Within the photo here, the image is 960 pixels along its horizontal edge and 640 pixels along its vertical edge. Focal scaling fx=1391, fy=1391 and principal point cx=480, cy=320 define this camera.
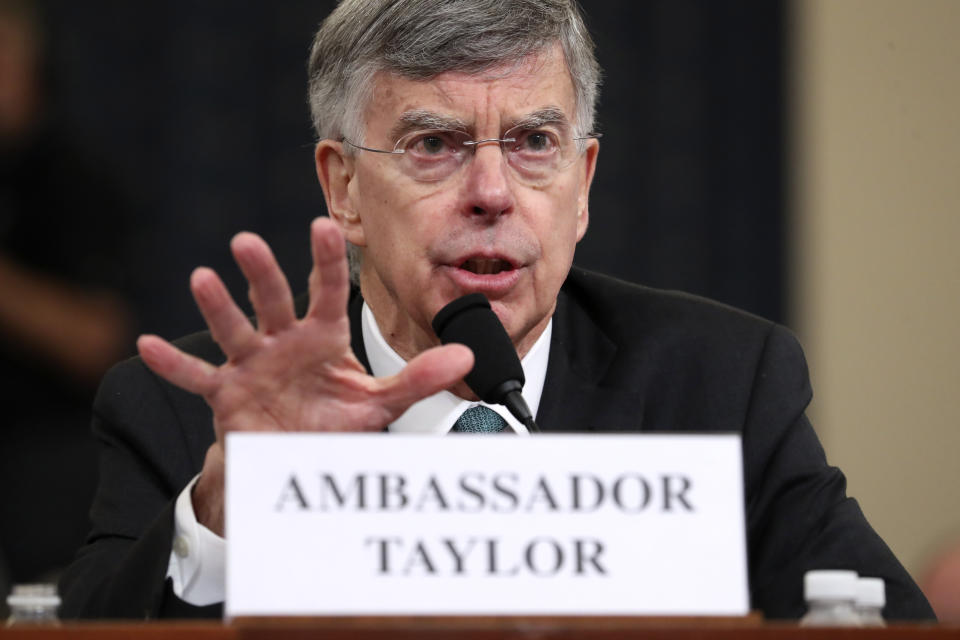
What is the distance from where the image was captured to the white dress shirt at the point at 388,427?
150 cm

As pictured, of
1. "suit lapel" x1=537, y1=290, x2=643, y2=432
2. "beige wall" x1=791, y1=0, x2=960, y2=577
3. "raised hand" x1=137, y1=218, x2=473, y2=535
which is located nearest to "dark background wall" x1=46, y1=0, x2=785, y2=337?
"beige wall" x1=791, y1=0, x2=960, y2=577

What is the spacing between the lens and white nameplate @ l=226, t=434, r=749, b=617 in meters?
1.07

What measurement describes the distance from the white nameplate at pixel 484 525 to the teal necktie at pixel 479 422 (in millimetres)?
797

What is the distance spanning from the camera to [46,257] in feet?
11.2

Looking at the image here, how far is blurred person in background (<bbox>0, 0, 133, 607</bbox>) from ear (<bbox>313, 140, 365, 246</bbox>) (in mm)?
1350

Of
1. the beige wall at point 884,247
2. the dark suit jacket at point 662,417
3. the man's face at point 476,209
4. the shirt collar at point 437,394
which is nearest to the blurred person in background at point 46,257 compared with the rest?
the dark suit jacket at point 662,417

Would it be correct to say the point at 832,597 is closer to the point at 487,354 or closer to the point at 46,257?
the point at 487,354

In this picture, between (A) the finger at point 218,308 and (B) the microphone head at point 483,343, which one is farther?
(B) the microphone head at point 483,343

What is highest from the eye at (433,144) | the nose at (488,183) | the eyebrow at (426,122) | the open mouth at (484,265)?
the eyebrow at (426,122)

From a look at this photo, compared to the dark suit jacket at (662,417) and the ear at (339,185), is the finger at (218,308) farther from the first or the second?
the ear at (339,185)

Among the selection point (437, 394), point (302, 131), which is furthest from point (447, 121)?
point (302, 131)

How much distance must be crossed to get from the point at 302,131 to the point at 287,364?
8.47 ft

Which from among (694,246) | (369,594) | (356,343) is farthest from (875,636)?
(694,246)

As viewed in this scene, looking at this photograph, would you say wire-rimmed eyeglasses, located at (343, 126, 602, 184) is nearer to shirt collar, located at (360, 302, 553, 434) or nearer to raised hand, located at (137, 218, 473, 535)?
shirt collar, located at (360, 302, 553, 434)
